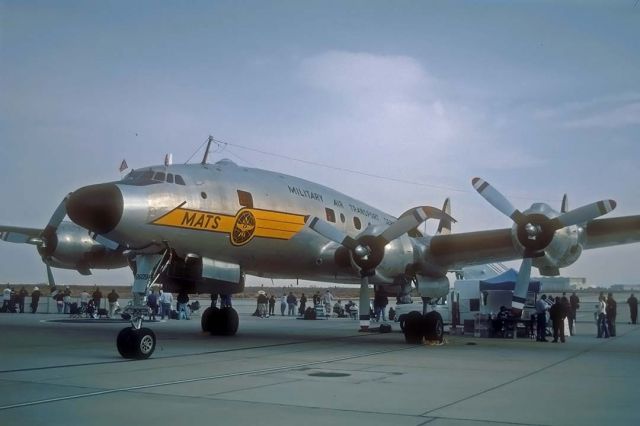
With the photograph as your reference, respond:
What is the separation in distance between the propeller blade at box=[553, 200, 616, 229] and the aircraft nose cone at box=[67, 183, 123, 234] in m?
9.86

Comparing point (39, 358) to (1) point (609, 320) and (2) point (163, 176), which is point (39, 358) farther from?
(1) point (609, 320)

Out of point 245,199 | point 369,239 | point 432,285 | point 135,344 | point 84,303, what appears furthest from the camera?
point 84,303

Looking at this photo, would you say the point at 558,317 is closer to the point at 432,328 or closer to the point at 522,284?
the point at 522,284

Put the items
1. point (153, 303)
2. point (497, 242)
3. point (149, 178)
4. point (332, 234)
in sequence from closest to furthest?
point (149, 178), point (332, 234), point (497, 242), point (153, 303)

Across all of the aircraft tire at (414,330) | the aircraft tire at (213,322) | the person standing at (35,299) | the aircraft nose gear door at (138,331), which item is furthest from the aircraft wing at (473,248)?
the person standing at (35,299)

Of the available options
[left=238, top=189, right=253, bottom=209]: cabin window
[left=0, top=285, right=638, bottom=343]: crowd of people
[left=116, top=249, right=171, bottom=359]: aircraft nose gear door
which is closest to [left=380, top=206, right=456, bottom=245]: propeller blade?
[left=238, top=189, right=253, bottom=209]: cabin window

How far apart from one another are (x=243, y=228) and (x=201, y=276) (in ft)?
4.87

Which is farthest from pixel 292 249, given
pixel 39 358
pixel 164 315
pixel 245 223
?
pixel 164 315

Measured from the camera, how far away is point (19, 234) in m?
21.1

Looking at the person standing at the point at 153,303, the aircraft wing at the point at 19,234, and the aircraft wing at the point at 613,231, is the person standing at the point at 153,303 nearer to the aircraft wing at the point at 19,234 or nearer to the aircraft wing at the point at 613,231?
the aircraft wing at the point at 19,234

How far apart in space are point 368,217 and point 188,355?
28.2 ft

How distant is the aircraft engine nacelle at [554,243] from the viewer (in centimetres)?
1477

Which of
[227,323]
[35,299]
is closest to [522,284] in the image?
[227,323]

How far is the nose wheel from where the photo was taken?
37.2 ft
